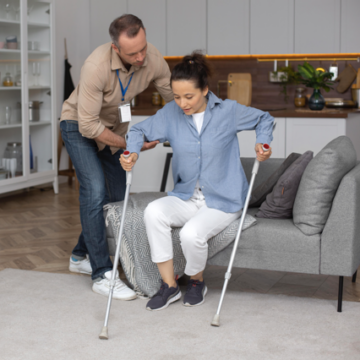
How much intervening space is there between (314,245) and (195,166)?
64 cm

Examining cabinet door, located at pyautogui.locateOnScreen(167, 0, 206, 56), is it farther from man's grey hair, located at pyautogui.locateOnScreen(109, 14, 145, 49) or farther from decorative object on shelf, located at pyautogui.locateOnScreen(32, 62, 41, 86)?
man's grey hair, located at pyautogui.locateOnScreen(109, 14, 145, 49)

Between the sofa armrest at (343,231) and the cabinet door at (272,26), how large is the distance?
363cm

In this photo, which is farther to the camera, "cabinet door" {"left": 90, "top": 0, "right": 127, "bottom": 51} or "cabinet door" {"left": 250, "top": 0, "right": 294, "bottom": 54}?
"cabinet door" {"left": 90, "top": 0, "right": 127, "bottom": 51}

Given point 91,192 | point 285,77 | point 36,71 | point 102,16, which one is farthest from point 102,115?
point 102,16

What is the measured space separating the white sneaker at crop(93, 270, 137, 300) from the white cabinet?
2.45 metres

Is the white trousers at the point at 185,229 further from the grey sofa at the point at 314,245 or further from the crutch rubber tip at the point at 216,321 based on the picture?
the crutch rubber tip at the point at 216,321

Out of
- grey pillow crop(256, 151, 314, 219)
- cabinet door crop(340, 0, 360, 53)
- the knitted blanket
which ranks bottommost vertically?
the knitted blanket

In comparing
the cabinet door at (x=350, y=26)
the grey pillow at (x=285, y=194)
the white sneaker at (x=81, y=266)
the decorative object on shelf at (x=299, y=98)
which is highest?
the cabinet door at (x=350, y=26)

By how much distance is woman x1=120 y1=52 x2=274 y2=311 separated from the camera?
2.30 m

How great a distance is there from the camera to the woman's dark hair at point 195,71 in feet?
7.48

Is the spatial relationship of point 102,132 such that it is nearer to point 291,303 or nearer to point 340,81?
point 291,303

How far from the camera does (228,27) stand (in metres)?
5.76

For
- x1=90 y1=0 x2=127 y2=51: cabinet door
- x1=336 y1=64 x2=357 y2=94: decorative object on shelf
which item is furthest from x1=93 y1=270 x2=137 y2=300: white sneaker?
x1=90 y1=0 x2=127 y2=51: cabinet door

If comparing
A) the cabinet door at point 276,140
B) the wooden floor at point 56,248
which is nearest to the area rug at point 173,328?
the wooden floor at point 56,248
